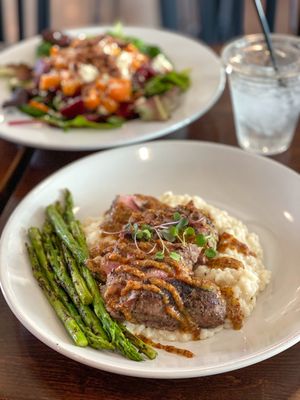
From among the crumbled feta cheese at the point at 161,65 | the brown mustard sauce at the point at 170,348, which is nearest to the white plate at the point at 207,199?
the brown mustard sauce at the point at 170,348

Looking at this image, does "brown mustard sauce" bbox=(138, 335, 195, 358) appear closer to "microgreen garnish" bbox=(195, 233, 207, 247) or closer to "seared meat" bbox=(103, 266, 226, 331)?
"seared meat" bbox=(103, 266, 226, 331)

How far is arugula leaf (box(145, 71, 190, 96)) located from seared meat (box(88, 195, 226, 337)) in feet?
4.57

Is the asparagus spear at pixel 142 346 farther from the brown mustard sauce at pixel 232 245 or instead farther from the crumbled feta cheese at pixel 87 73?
the crumbled feta cheese at pixel 87 73

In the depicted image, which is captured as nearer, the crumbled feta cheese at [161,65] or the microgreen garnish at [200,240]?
the microgreen garnish at [200,240]

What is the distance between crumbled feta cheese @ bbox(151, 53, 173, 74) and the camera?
3.84 meters

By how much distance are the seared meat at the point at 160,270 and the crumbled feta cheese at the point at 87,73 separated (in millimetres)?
1540

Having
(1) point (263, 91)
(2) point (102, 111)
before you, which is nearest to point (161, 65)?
(2) point (102, 111)

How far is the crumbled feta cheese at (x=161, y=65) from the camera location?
12.6ft

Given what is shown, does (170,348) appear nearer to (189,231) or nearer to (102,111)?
(189,231)

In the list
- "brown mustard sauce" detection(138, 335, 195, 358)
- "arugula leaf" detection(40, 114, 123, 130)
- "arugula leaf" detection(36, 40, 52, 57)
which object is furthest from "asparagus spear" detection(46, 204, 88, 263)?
"arugula leaf" detection(36, 40, 52, 57)

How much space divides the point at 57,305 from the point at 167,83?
6.48 ft

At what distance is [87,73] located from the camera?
3.66 meters

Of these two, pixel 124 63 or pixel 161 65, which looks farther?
pixel 161 65

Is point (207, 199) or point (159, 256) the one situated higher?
point (159, 256)
